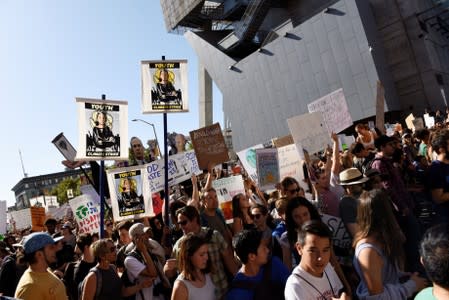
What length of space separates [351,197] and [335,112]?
13.6 ft

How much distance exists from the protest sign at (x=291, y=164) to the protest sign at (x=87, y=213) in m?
3.91

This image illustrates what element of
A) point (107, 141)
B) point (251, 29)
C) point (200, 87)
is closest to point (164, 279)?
point (107, 141)

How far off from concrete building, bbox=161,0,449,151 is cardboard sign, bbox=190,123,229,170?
20.6m

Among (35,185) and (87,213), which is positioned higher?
(35,185)

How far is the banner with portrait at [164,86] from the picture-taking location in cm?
695

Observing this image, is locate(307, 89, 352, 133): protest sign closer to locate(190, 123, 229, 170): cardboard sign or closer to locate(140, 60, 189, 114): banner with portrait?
locate(190, 123, 229, 170): cardboard sign

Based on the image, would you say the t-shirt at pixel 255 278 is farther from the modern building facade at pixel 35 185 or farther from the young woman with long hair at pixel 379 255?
the modern building facade at pixel 35 185

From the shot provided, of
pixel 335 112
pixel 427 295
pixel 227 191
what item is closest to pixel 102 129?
pixel 227 191

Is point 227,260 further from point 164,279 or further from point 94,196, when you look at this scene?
point 94,196

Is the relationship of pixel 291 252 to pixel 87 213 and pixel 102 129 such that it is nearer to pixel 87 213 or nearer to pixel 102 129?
pixel 102 129

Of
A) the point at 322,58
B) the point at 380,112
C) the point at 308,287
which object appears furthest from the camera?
the point at 322,58

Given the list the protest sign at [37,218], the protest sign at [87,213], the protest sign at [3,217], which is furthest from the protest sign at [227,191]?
the protest sign at [3,217]

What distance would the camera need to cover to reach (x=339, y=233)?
448cm

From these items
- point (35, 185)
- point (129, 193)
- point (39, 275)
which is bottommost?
point (39, 275)
